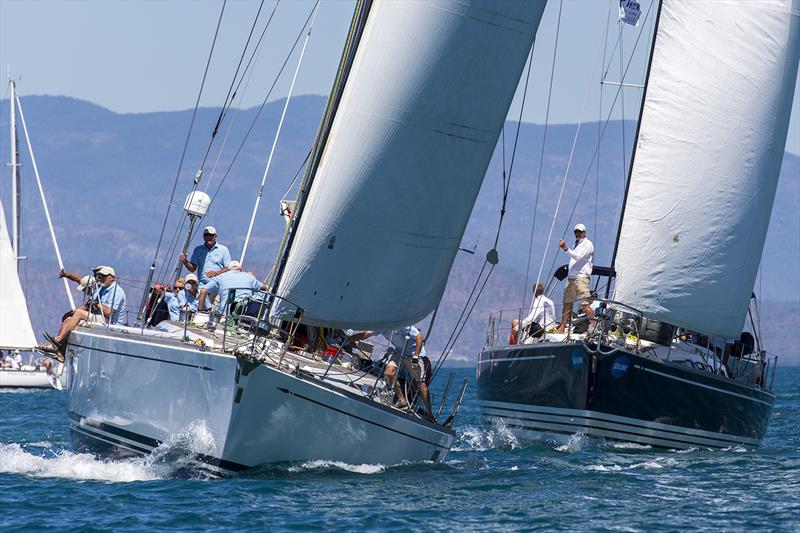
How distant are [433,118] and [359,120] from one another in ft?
2.53

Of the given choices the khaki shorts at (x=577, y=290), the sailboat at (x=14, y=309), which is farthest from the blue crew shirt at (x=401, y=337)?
the sailboat at (x=14, y=309)

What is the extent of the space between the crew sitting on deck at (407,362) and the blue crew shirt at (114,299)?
10.1 feet

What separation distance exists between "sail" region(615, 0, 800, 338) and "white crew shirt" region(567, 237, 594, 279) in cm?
48

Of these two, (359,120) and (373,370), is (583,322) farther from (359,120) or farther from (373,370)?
(359,120)

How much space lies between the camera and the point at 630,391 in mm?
21016

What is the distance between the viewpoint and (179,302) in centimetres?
1970

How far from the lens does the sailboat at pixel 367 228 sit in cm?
1556

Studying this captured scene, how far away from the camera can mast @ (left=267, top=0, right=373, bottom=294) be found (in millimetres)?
16047

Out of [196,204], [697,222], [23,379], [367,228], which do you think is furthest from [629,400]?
[23,379]

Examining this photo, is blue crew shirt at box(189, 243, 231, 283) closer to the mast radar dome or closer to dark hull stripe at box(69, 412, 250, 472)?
the mast radar dome

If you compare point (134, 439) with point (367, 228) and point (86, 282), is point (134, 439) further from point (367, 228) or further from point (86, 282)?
point (86, 282)

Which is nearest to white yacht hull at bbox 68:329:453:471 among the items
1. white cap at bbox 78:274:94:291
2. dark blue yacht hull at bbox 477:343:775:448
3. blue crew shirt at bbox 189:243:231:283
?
blue crew shirt at bbox 189:243:231:283

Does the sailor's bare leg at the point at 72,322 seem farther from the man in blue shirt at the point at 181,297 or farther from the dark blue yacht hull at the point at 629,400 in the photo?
the dark blue yacht hull at the point at 629,400

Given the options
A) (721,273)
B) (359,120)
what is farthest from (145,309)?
(721,273)
